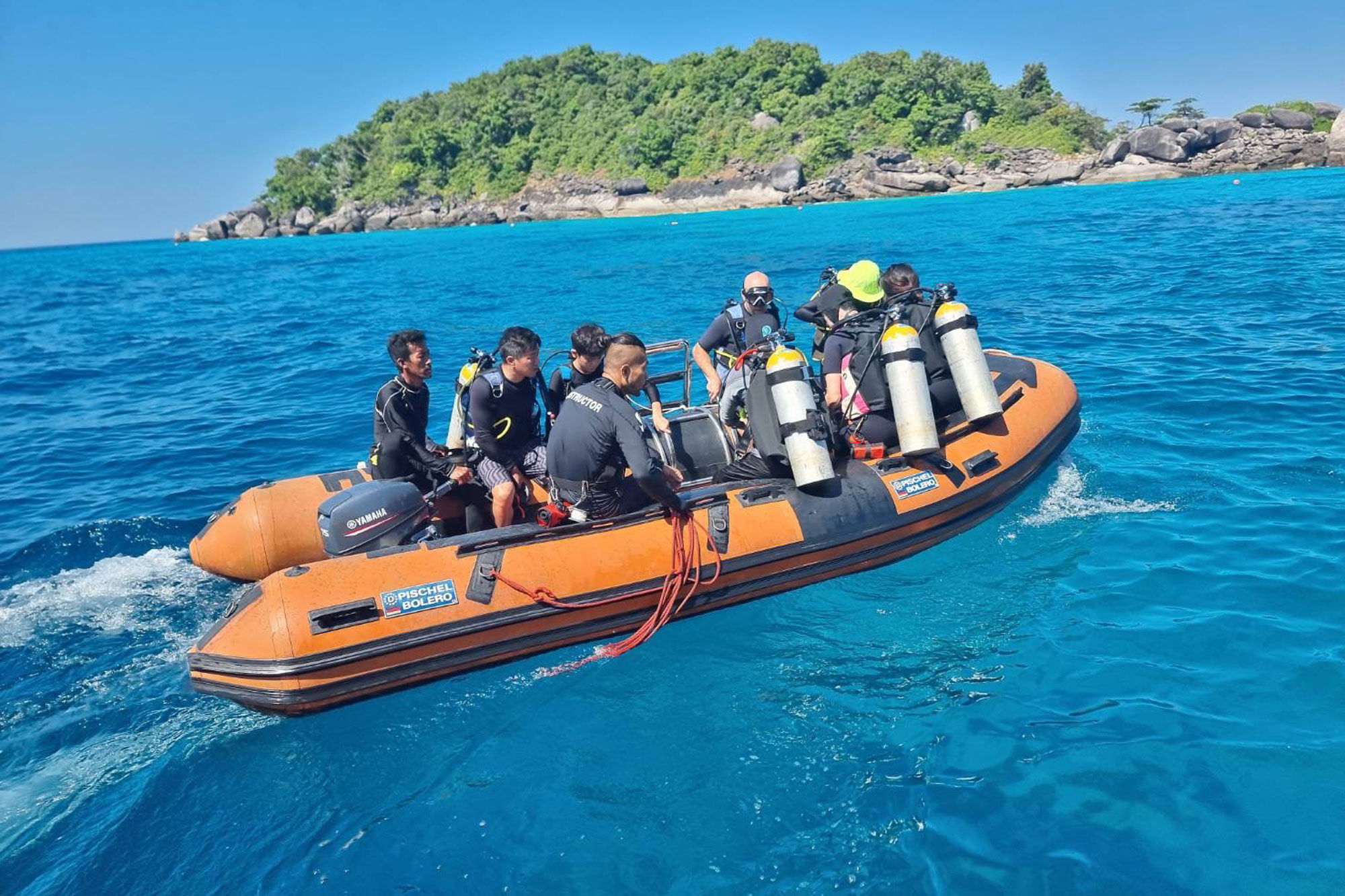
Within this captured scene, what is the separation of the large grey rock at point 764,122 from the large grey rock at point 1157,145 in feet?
85.4

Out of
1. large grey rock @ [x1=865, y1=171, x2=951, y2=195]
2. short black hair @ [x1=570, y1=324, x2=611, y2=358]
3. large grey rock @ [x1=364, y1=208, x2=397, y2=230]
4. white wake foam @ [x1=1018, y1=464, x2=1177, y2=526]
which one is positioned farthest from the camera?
large grey rock @ [x1=364, y1=208, x2=397, y2=230]

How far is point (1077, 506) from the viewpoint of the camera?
6.35m

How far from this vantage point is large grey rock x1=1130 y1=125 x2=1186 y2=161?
4622cm

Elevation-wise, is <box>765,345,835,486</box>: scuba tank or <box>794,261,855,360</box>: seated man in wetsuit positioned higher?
<box>794,261,855,360</box>: seated man in wetsuit

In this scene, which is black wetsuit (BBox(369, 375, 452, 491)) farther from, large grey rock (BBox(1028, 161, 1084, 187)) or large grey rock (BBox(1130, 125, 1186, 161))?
large grey rock (BBox(1130, 125, 1186, 161))

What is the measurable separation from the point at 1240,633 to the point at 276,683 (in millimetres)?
5426

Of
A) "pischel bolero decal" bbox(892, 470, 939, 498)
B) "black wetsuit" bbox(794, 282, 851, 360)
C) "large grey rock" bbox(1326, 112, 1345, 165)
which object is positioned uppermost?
"large grey rock" bbox(1326, 112, 1345, 165)

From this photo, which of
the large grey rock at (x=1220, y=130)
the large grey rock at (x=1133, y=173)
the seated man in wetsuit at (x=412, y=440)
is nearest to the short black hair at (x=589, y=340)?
the seated man in wetsuit at (x=412, y=440)

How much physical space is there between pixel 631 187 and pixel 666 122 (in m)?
8.69

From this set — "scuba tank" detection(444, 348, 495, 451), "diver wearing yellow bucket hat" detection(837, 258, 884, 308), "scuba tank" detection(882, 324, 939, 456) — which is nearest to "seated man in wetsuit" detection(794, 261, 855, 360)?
"diver wearing yellow bucket hat" detection(837, 258, 884, 308)

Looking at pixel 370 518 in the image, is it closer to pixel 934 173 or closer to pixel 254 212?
pixel 934 173

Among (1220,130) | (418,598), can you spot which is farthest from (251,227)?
(418,598)

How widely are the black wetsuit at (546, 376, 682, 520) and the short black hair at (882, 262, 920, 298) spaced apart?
2.35 m

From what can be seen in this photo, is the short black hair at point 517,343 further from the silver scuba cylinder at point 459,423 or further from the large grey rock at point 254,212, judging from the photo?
the large grey rock at point 254,212
